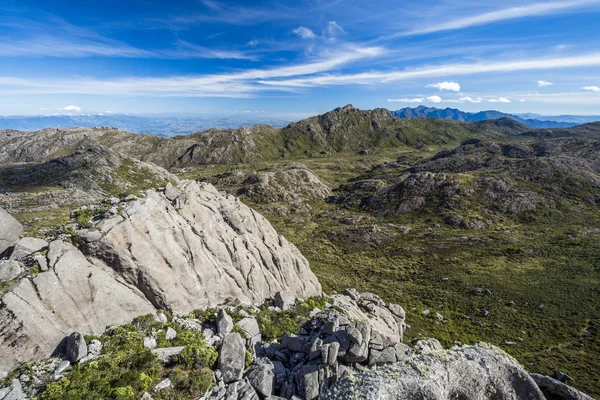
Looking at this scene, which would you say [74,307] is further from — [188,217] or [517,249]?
[517,249]

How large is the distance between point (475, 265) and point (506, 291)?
17.7 meters

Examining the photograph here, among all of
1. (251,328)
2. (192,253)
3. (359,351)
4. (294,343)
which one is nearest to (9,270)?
(192,253)

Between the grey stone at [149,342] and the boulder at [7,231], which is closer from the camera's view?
the grey stone at [149,342]

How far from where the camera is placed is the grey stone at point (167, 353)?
1666 cm

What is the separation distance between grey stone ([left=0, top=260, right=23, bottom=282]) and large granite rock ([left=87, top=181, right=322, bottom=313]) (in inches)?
162

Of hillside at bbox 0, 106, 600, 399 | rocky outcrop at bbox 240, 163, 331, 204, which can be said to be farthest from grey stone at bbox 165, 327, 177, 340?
rocky outcrop at bbox 240, 163, 331, 204

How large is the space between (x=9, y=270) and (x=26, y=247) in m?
2.78

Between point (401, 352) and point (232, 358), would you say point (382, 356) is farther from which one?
point (232, 358)

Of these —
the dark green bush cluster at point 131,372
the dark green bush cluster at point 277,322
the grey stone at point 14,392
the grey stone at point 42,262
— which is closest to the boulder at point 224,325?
the dark green bush cluster at point 131,372

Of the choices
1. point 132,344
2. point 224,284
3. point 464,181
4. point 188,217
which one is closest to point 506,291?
point 224,284

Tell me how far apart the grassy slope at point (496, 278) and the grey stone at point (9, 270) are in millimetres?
53999

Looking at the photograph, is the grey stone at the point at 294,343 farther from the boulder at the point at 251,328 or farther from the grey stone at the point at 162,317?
the grey stone at the point at 162,317

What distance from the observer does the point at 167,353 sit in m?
17.2

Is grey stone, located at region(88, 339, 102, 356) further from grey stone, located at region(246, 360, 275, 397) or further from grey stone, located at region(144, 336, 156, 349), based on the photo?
grey stone, located at region(246, 360, 275, 397)
